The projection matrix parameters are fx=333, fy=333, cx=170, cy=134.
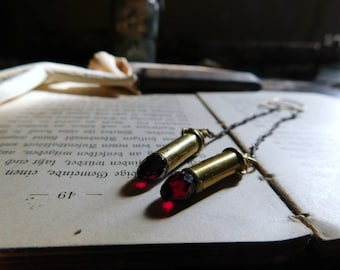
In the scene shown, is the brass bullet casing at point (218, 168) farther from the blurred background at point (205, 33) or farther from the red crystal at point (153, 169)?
the blurred background at point (205, 33)

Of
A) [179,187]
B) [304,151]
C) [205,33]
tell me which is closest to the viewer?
[179,187]

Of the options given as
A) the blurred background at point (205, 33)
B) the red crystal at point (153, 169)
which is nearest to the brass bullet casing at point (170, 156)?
the red crystal at point (153, 169)

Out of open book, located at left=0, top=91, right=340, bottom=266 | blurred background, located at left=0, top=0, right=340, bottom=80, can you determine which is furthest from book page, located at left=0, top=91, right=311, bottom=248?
blurred background, located at left=0, top=0, right=340, bottom=80

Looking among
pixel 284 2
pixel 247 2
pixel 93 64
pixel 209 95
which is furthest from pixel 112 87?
pixel 284 2

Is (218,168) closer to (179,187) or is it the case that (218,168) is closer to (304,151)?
(179,187)

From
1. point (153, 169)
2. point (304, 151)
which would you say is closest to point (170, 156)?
point (153, 169)

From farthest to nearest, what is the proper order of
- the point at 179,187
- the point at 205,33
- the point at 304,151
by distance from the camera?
the point at 205,33 → the point at 304,151 → the point at 179,187

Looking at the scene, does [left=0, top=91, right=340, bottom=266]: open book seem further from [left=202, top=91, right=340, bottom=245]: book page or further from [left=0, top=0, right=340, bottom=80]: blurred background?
[left=0, top=0, right=340, bottom=80]: blurred background
